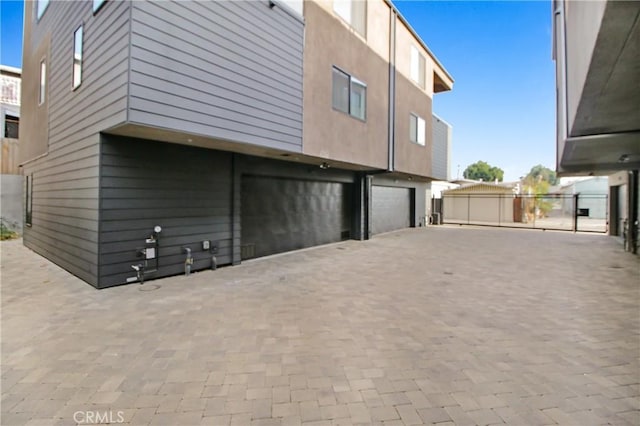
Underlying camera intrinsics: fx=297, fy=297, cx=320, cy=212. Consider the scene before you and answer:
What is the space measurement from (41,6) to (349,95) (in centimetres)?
858

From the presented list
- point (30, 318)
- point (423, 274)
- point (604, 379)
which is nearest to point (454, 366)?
point (604, 379)

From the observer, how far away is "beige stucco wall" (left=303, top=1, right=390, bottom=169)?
23.2 feet

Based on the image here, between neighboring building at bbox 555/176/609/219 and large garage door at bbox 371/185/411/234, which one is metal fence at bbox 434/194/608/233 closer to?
neighboring building at bbox 555/176/609/219

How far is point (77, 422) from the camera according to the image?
2010mm

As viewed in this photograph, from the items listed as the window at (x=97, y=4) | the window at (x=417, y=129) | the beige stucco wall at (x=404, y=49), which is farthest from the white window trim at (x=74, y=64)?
the window at (x=417, y=129)

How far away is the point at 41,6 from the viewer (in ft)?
26.1

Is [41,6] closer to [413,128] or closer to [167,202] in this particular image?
[167,202]

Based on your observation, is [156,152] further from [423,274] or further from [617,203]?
[617,203]

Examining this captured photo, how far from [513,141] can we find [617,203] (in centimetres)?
4402

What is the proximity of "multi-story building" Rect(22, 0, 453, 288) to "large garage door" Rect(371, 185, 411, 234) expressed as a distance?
3198mm

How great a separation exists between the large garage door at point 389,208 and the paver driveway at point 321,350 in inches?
286

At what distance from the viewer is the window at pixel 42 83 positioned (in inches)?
295

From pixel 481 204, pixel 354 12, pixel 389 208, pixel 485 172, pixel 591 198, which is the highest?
pixel 485 172

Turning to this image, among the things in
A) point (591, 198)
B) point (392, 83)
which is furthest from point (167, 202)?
point (591, 198)
